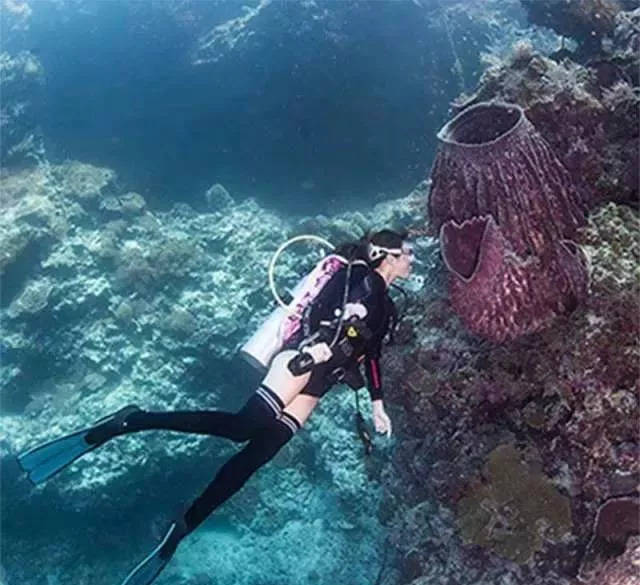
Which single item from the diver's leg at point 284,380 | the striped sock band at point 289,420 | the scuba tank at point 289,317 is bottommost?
the striped sock band at point 289,420

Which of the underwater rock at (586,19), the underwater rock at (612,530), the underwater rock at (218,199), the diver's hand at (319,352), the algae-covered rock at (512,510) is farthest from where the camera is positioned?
the underwater rock at (218,199)

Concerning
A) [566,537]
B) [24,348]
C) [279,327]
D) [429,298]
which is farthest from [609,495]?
[24,348]

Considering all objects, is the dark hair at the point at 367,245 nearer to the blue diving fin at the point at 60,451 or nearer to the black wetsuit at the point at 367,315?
the black wetsuit at the point at 367,315

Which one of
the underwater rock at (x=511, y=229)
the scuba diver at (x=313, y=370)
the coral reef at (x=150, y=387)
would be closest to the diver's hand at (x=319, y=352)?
the scuba diver at (x=313, y=370)

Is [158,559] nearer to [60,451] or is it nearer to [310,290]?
[60,451]

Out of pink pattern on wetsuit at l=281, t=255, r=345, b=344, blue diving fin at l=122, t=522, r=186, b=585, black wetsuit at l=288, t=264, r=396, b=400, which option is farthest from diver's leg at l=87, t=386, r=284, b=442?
blue diving fin at l=122, t=522, r=186, b=585

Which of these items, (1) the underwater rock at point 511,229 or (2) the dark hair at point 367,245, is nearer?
(1) the underwater rock at point 511,229

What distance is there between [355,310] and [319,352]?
38 centimetres

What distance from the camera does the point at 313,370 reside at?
435cm

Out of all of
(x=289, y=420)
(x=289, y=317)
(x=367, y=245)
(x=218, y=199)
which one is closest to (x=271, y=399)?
(x=289, y=420)

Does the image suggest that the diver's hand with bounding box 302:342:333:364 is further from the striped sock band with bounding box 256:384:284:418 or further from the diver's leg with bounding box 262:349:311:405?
the striped sock band with bounding box 256:384:284:418

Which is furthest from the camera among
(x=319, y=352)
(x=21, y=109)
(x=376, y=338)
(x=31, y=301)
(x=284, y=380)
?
(x=21, y=109)

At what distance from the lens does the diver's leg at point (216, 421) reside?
14.6 feet

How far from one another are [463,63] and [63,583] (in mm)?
12540
